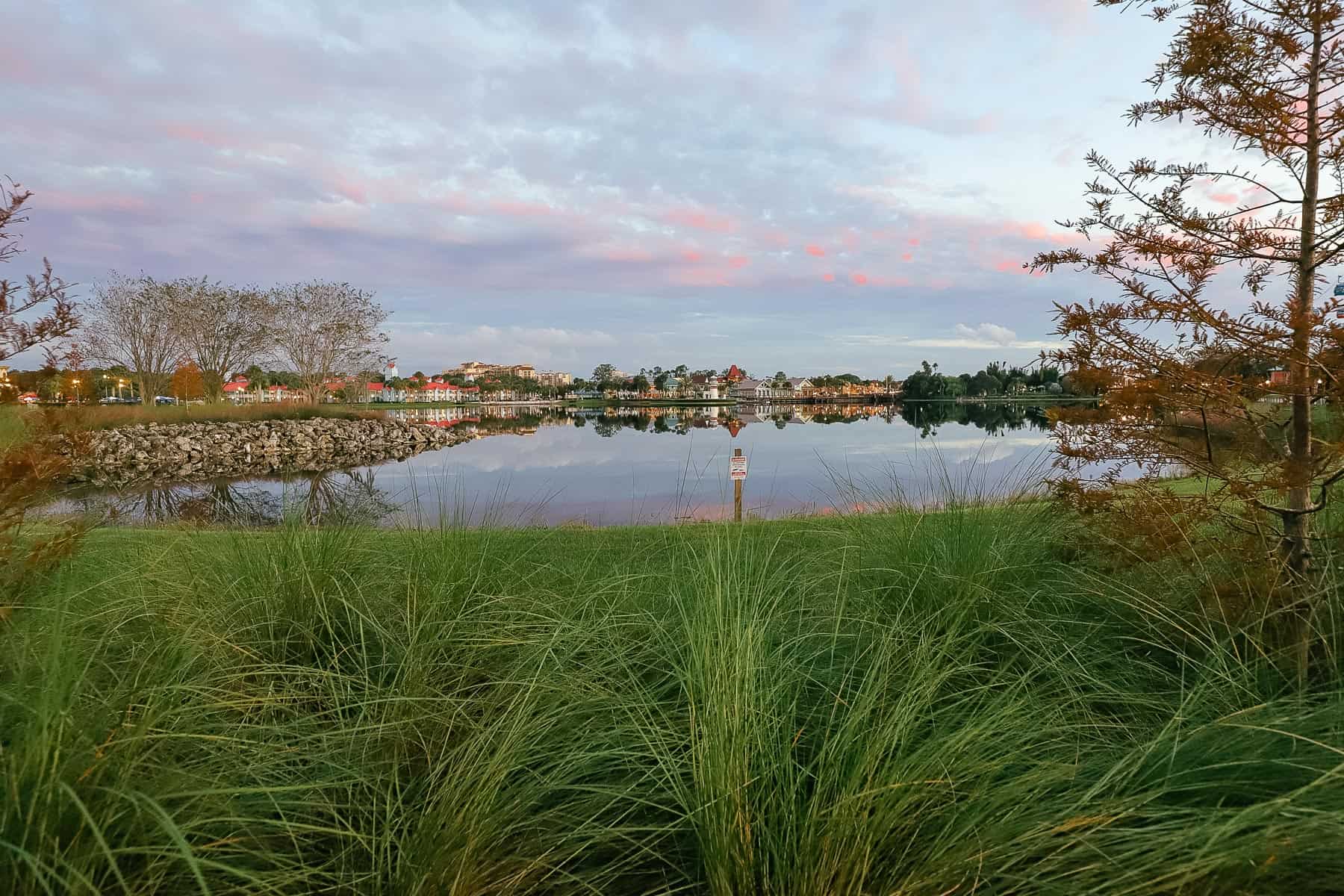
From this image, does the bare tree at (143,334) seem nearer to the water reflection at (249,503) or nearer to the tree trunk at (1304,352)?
the water reflection at (249,503)

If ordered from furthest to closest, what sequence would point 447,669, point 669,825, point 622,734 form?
point 447,669
point 622,734
point 669,825

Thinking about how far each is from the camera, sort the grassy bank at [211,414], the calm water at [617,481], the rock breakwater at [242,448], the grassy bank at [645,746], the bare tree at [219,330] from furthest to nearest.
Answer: the bare tree at [219,330] → the grassy bank at [211,414] → the rock breakwater at [242,448] → the calm water at [617,481] → the grassy bank at [645,746]

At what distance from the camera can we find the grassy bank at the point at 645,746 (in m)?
1.45

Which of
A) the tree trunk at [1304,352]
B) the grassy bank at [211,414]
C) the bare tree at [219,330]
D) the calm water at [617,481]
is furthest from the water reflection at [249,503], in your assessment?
the bare tree at [219,330]

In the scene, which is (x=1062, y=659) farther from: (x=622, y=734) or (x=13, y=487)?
(x=13, y=487)

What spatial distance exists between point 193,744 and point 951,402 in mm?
102608

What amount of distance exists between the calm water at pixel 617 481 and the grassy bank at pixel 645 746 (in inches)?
50.7

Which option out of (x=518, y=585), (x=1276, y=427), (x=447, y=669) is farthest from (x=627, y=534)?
(x=1276, y=427)

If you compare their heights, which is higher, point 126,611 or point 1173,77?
point 1173,77

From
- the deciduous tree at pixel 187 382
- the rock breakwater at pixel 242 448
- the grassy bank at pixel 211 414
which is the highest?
the deciduous tree at pixel 187 382

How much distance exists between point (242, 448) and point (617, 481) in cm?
1652

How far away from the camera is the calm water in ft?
16.8

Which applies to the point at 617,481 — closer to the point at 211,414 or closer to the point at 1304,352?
the point at 1304,352

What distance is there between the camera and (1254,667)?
232cm
